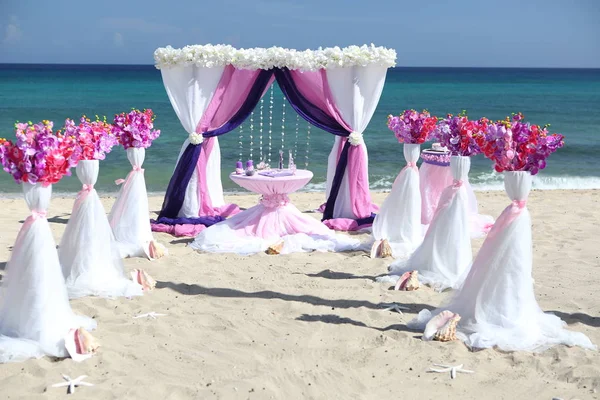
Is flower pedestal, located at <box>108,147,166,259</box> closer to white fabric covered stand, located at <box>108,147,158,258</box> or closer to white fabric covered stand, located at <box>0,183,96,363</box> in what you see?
white fabric covered stand, located at <box>108,147,158,258</box>

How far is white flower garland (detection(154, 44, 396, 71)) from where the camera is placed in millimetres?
9516

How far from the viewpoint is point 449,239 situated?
707cm

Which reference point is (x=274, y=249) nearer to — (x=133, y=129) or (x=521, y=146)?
(x=133, y=129)

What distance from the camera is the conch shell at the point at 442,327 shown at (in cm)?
554

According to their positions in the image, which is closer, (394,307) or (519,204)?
(519,204)

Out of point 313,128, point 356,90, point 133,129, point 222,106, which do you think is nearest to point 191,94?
point 222,106

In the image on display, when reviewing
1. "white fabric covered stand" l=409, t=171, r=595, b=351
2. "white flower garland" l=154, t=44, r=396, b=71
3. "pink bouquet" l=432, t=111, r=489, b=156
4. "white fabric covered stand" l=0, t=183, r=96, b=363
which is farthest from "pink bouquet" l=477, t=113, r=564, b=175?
"white flower garland" l=154, t=44, r=396, b=71

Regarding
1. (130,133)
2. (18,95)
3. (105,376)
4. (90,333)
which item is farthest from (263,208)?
(18,95)

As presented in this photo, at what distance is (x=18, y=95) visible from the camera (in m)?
44.5

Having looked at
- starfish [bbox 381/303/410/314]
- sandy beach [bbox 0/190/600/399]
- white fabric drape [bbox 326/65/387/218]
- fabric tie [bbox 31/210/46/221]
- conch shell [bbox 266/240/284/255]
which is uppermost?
white fabric drape [bbox 326/65/387/218]

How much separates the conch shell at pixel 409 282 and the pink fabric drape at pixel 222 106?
13.4ft

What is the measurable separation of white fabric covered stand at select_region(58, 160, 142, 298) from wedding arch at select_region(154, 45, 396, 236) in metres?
2.96

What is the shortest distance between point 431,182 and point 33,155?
20.4 ft

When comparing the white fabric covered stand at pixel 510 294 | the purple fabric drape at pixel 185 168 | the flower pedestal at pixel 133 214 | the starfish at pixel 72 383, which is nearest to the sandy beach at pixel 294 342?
the starfish at pixel 72 383
